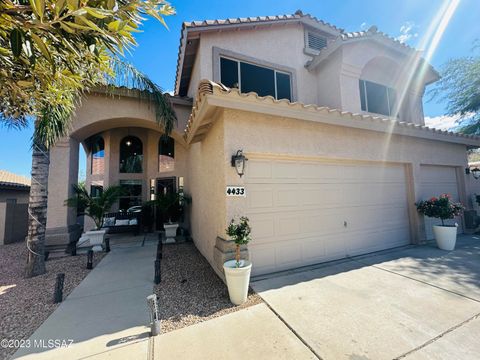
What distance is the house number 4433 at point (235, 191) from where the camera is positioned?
450 centimetres

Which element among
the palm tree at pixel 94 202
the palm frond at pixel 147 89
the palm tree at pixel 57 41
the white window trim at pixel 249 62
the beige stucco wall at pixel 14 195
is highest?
the white window trim at pixel 249 62

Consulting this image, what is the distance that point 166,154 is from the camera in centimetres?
1207

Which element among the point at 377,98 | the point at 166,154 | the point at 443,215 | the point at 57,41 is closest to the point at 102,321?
the point at 57,41

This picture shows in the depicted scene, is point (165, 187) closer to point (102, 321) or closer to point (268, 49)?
point (268, 49)

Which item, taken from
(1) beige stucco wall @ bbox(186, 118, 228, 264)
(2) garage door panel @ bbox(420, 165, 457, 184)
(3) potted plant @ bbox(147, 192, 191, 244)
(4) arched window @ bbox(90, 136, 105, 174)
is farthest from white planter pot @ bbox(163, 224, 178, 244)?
(2) garage door panel @ bbox(420, 165, 457, 184)

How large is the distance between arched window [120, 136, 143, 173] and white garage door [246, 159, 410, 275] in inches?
378

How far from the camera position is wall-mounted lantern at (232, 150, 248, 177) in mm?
4484

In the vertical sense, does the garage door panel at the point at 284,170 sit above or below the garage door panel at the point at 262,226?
above

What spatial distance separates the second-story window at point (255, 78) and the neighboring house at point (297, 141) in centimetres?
4

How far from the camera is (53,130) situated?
18.5 ft

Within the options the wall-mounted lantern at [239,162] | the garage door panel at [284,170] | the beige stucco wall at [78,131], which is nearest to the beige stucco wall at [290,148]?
the wall-mounted lantern at [239,162]

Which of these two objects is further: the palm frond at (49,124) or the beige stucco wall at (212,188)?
the palm frond at (49,124)

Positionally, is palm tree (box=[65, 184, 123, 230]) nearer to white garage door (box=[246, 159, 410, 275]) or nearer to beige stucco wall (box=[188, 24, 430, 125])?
beige stucco wall (box=[188, 24, 430, 125])

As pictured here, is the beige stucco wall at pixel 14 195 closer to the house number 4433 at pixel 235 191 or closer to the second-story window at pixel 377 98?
the house number 4433 at pixel 235 191
